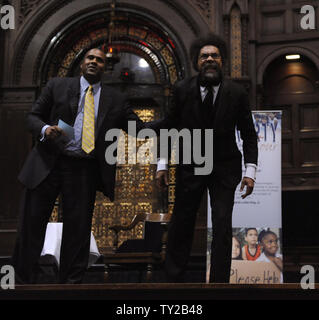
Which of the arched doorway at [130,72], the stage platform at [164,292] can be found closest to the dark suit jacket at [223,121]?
the stage platform at [164,292]

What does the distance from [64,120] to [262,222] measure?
9.49 ft

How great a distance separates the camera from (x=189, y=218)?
324cm

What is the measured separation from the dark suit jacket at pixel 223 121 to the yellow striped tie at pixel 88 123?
1.47ft

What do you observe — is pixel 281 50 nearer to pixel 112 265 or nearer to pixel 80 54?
pixel 80 54

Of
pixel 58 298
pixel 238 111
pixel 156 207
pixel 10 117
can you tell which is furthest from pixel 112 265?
pixel 58 298

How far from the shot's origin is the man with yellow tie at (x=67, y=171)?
11.1 ft

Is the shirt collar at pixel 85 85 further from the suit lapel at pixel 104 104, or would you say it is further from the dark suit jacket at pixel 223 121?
the dark suit jacket at pixel 223 121

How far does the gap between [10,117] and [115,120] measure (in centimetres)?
460

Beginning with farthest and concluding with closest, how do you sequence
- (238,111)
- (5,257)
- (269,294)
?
(5,257) → (238,111) → (269,294)

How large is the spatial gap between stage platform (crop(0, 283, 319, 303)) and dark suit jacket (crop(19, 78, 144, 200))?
43.9 inches

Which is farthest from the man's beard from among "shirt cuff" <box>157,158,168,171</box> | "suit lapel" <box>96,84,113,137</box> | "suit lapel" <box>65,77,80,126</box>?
"suit lapel" <box>65,77,80,126</box>

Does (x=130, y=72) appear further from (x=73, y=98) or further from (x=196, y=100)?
(x=196, y=100)

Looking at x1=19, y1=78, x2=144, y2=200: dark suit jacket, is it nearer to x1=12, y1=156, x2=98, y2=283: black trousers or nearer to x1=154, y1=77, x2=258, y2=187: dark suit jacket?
x1=12, y1=156, x2=98, y2=283: black trousers

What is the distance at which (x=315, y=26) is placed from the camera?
7.51 metres
